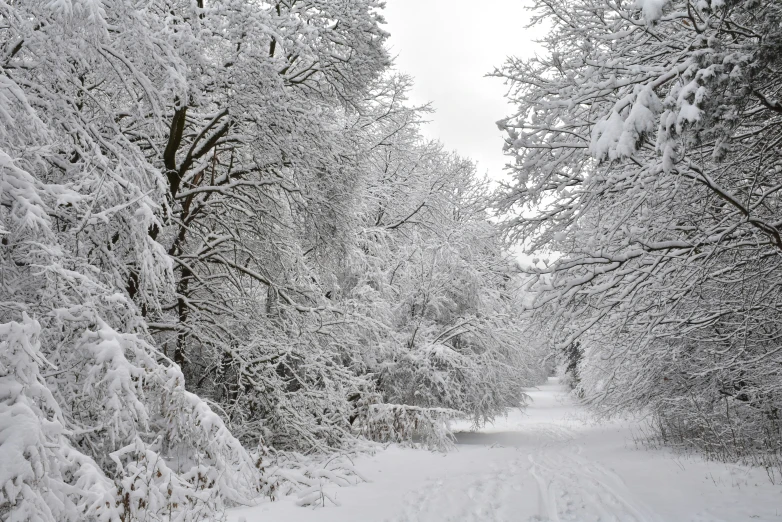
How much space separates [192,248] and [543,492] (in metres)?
6.78

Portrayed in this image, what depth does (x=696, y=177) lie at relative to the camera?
4.24 meters

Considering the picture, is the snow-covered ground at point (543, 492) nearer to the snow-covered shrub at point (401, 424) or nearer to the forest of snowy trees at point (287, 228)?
the forest of snowy trees at point (287, 228)

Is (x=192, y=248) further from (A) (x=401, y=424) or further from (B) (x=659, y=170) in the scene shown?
(B) (x=659, y=170)

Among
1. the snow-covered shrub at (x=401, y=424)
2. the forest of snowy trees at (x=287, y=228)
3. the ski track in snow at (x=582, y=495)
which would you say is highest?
the forest of snowy trees at (x=287, y=228)

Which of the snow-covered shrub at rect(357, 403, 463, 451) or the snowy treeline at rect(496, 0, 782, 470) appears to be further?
the snow-covered shrub at rect(357, 403, 463, 451)

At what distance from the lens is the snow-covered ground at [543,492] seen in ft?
17.5

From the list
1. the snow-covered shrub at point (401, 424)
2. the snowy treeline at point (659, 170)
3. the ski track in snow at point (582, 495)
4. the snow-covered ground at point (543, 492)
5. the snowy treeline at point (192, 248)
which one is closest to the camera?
the snowy treeline at point (192, 248)

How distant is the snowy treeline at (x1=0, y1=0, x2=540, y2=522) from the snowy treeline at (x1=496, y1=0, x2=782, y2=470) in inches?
45.8

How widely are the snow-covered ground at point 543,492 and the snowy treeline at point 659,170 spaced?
1.33 meters

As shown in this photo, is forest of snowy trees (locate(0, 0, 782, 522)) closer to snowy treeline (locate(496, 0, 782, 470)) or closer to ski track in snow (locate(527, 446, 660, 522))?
snowy treeline (locate(496, 0, 782, 470))

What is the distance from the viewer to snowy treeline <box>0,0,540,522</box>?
3238 millimetres

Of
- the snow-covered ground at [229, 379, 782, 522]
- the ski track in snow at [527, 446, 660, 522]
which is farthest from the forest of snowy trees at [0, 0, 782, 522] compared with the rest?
the ski track in snow at [527, 446, 660, 522]

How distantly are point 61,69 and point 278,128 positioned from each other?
2.66m

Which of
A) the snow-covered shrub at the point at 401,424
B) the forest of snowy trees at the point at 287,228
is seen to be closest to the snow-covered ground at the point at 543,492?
the forest of snowy trees at the point at 287,228
